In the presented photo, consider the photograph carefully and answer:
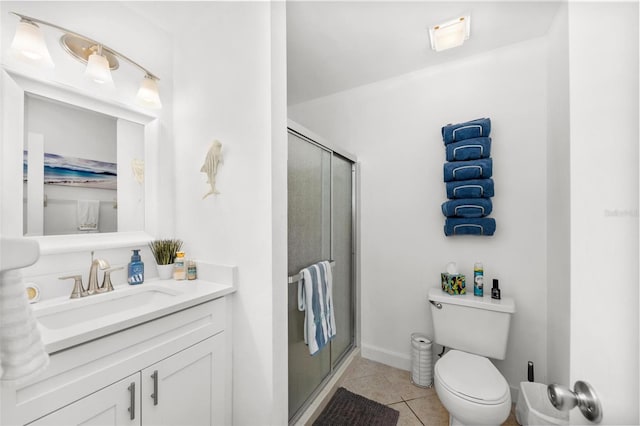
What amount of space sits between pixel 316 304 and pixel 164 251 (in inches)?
37.4

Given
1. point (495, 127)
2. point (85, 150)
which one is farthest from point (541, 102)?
point (85, 150)

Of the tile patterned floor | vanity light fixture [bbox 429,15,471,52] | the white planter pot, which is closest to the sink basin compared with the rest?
the white planter pot

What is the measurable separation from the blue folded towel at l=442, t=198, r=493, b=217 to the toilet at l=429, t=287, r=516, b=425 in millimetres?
562

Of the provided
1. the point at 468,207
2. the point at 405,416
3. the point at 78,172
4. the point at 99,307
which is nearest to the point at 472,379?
the point at 405,416

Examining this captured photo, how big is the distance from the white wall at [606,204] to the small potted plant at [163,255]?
68.4 inches

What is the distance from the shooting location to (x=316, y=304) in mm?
1631

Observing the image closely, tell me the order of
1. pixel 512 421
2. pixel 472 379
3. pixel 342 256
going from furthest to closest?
pixel 342 256 < pixel 512 421 < pixel 472 379

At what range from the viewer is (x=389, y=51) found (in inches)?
75.6

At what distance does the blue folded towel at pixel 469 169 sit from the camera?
179cm

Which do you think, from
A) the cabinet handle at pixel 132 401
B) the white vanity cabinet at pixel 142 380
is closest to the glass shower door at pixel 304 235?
the white vanity cabinet at pixel 142 380

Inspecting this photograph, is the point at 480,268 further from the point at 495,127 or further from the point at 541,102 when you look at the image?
the point at 541,102

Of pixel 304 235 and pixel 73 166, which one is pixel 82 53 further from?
pixel 304 235

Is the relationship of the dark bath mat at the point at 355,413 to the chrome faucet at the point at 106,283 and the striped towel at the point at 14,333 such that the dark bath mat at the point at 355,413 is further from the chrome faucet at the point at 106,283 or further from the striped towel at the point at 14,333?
the striped towel at the point at 14,333

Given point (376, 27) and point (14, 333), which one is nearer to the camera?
point (14, 333)
